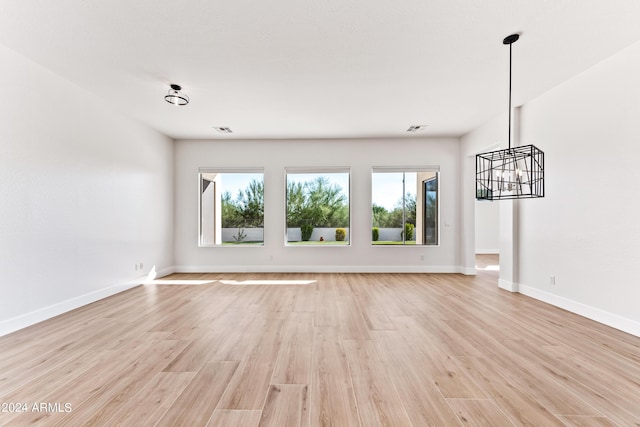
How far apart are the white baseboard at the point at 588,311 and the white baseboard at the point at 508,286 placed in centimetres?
17

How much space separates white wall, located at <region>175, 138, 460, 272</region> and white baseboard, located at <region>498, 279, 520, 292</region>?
136 cm

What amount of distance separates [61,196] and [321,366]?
3.69 meters

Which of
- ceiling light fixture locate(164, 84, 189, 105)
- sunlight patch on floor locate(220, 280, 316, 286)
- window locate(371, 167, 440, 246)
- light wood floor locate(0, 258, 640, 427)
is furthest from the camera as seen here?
window locate(371, 167, 440, 246)

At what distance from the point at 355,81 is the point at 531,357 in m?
3.34

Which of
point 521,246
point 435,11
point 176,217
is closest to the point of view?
point 435,11

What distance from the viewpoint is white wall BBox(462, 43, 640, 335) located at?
9.37 feet

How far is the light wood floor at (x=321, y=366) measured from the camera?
1.64 metres

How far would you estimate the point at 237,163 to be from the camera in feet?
20.1

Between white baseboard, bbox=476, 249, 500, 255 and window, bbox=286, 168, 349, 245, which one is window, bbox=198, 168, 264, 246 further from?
white baseboard, bbox=476, 249, 500, 255

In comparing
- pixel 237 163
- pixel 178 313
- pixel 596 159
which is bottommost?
pixel 178 313

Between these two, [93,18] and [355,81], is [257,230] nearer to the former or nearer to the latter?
[355,81]

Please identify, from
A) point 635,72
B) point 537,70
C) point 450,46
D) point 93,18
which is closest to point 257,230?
point 93,18

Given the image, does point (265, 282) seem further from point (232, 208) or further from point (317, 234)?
point (232, 208)

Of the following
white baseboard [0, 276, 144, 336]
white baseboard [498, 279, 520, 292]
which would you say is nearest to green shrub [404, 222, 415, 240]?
white baseboard [498, 279, 520, 292]
